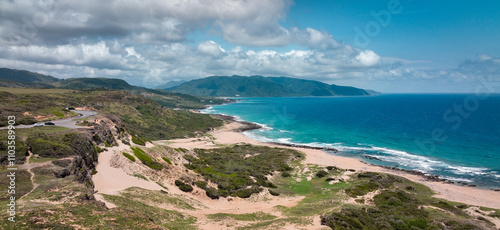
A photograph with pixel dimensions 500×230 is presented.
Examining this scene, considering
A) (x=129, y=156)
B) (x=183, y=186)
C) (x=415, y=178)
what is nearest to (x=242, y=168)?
(x=183, y=186)

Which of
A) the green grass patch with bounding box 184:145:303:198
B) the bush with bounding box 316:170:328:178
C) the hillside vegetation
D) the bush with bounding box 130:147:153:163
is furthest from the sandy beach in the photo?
the bush with bounding box 130:147:153:163

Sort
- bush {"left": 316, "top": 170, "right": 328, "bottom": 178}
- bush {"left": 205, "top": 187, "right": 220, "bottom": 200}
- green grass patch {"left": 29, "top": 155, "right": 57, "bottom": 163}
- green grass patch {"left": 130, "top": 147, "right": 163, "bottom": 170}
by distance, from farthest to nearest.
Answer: bush {"left": 316, "top": 170, "right": 328, "bottom": 178}, green grass patch {"left": 130, "top": 147, "right": 163, "bottom": 170}, bush {"left": 205, "top": 187, "right": 220, "bottom": 200}, green grass patch {"left": 29, "top": 155, "right": 57, "bottom": 163}

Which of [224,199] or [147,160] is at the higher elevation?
[147,160]

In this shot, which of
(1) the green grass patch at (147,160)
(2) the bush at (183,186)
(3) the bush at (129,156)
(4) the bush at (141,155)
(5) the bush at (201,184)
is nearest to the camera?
(2) the bush at (183,186)

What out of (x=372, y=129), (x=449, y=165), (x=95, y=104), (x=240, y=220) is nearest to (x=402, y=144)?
(x=449, y=165)

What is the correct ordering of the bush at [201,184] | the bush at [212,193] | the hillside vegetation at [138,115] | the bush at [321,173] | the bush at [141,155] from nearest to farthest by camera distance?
the bush at [212,193]
the bush at [201,184]
the bush at [141,155]
the bush at [321,173]
the hillside vegetation at [138,115]

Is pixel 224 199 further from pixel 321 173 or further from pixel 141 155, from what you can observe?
pixel 321 173

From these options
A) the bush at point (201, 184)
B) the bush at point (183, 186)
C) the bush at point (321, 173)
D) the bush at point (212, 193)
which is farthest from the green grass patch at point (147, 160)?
the bush at point (321, 173)

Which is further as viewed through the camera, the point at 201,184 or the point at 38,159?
the point at 201,184

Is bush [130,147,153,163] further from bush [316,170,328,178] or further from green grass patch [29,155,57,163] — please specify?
Result: bush [316,170,328,178]

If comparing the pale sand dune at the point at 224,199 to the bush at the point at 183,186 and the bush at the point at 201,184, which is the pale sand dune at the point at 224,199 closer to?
the bush at the point at 183,186

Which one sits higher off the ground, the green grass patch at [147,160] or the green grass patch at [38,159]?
the green grass patch at [38,159]
